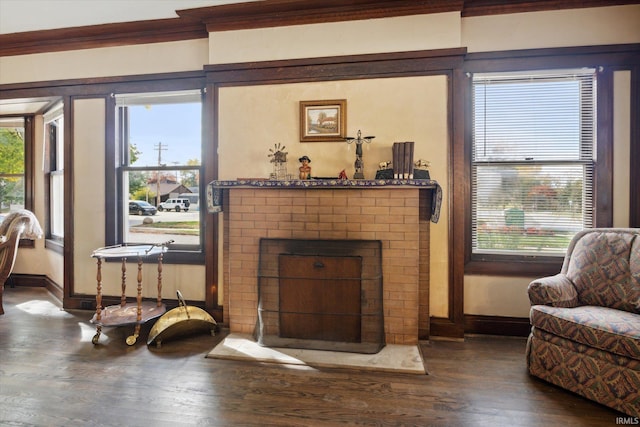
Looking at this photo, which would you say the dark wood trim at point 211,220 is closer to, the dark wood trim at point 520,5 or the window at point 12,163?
the dark wood trim at point 520,5

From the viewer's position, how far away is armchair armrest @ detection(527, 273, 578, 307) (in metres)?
2.12

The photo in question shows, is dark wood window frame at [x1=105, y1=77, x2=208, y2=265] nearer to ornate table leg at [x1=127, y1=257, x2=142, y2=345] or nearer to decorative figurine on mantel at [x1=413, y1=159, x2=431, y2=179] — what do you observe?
ornate table leg at [x1=127, y1=257, x2=142, y2=345]

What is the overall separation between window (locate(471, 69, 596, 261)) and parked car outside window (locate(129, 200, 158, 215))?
123 inches

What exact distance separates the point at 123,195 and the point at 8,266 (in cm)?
134

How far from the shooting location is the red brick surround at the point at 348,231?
255 centimetres

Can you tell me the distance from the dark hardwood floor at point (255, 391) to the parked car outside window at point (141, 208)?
1294 mm

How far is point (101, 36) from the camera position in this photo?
327cm

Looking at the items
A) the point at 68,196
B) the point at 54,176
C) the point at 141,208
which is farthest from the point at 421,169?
the point at 54,176

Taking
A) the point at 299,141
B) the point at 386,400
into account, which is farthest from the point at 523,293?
the point at 299,141

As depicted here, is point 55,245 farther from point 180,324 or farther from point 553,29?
point 553,29

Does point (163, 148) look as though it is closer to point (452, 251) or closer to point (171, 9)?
point (171, 9)

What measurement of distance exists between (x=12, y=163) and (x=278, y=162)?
396 centimetres

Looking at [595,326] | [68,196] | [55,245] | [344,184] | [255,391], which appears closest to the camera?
[595,326]

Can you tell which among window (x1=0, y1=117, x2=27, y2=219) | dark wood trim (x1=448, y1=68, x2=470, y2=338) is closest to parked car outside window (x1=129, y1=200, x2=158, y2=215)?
window (x1=0, y1=117, x2=27, y2=219)
